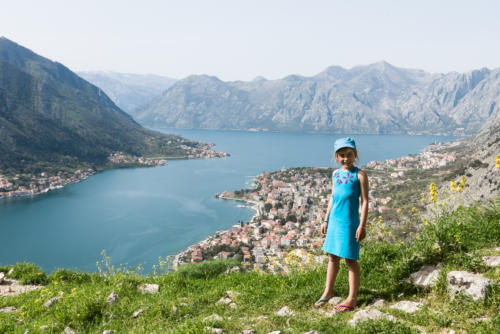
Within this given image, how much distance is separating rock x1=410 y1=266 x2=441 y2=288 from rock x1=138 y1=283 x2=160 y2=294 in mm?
4208

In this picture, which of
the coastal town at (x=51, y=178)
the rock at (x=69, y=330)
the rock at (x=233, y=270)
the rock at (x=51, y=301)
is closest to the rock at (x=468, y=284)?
the rock at (x=233, y=270)

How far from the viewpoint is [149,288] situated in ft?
18.0

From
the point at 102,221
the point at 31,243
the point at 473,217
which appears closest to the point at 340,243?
the point at 473,217

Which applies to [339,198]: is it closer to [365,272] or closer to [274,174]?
[365,272]

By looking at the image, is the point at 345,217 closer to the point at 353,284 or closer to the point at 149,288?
the point at 353,284

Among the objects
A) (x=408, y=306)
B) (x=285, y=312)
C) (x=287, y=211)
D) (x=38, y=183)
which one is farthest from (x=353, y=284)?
(x=38, y=183)

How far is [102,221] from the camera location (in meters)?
69.2

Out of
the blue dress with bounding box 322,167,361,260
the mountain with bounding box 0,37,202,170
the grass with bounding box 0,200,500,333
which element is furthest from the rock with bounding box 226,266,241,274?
the mountain with bounding box 0,37,202,170

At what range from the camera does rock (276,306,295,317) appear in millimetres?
3975

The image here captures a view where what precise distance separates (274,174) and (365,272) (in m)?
114

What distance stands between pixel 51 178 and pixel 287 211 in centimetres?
8880

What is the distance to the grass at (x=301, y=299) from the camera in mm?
3352

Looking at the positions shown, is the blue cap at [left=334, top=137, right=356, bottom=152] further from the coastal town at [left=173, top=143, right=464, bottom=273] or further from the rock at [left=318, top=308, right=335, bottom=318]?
the coastal town at [left=173, top=143, right=464, bottom=273]

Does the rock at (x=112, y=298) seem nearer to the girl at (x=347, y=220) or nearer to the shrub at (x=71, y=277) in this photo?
the shrub at (x=71, y=277)
